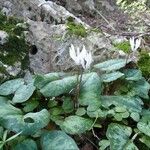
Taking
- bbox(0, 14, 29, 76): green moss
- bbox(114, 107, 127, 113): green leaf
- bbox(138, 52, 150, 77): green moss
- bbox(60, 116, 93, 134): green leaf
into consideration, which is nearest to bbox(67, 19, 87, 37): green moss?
bbox(0, 14, 29, 76): green moss

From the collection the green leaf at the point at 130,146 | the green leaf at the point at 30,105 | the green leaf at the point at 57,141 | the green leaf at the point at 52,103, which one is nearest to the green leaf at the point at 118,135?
the green leaf at the point at 130,146

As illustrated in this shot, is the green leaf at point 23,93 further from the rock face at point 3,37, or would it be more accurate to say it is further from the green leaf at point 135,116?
the green leaf at point 135,116

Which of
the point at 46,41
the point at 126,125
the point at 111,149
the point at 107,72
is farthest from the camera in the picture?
the point at 46,41

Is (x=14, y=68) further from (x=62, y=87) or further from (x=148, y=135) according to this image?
(x=148, y=135)

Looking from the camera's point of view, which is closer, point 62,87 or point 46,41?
point 62,87

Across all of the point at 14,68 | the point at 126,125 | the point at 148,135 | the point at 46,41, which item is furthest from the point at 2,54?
the point at 148,135

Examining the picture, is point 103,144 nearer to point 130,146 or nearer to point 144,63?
point 130,146
